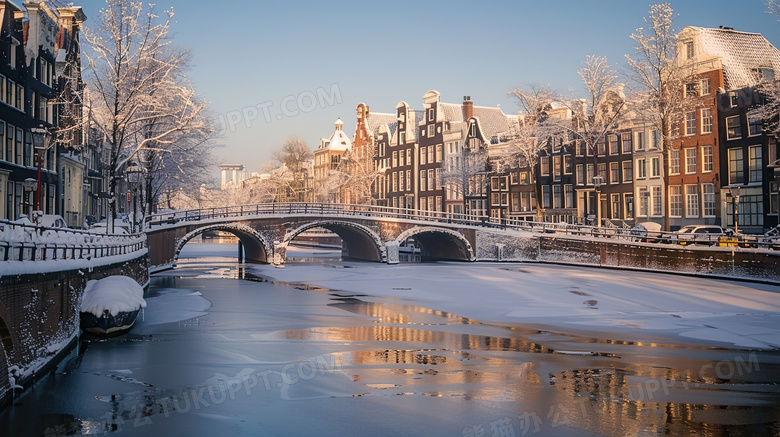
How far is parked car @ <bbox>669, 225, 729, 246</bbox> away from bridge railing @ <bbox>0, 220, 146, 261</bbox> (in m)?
34.0

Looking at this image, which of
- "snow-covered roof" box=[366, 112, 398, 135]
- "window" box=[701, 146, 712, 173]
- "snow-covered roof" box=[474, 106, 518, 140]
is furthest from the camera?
"snow-covered roof" box=[366, 112, 398, 135]

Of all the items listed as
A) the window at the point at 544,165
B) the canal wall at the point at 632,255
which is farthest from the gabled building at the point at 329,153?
the canal wall at the point at 632,255

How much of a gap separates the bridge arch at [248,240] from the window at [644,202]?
102ft

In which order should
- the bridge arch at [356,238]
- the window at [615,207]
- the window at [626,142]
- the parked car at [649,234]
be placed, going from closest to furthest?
the parked car at [649,234] < the window at [626,142] < the bridge arch at [356,238] < the window at [615,207]

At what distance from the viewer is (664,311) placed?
31.7 metres

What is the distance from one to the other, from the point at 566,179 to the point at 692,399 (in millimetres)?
53196

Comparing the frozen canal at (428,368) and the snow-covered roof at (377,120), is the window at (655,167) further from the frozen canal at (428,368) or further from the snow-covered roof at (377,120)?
the snow-covered roof at (377,120)

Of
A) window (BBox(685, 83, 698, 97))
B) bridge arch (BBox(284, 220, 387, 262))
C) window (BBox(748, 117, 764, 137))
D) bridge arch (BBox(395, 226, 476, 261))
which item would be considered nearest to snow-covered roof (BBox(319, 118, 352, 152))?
bridge arch (BBox(284, 220, 387, 262))

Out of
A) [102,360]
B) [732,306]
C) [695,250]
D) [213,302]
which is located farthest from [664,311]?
[102,360]

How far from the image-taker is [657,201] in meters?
59.5

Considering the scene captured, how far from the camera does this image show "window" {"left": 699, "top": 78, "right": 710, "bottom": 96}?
54.6 meters

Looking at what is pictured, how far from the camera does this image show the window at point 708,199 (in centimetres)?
5438

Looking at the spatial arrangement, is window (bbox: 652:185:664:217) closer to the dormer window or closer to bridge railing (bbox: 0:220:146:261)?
the dormer window

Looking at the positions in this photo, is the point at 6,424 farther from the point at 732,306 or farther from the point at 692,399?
the point at 732,306
